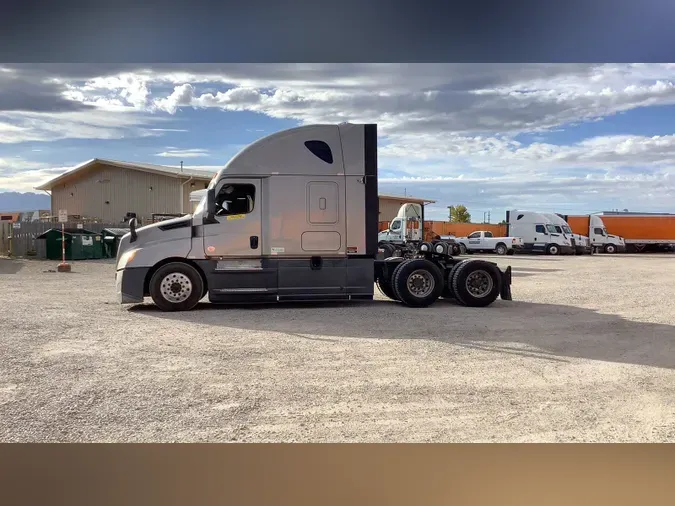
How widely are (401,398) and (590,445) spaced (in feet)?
6.14

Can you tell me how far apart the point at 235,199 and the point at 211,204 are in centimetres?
47

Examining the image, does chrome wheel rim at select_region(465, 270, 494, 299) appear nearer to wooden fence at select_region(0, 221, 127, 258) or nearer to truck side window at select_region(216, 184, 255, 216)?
truck side window at select_region(216, 184, 255, 216)

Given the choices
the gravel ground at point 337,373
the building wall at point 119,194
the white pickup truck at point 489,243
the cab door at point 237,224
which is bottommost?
the gravel ground at point 337,373

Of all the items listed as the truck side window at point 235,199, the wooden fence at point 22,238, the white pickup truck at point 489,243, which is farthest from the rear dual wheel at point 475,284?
the white pickup truck at point 489,243

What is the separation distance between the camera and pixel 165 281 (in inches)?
473

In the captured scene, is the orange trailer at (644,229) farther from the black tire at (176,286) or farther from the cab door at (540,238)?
the black tire at (176,286)

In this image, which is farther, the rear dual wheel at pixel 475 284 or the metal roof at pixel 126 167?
the metal roof at pixel 126 167

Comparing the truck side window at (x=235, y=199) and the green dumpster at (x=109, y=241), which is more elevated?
the truck side window at (x=235, y=199)

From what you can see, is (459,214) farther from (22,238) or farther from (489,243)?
(22,238)

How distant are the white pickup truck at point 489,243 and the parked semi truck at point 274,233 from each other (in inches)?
974

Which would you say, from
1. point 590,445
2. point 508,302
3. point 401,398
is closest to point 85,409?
point 401,398

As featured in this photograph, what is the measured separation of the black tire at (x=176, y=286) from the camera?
11992 millimetres

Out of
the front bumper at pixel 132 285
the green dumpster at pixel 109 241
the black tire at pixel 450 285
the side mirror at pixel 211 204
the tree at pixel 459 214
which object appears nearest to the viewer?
the front bumper at pixel 132 285
